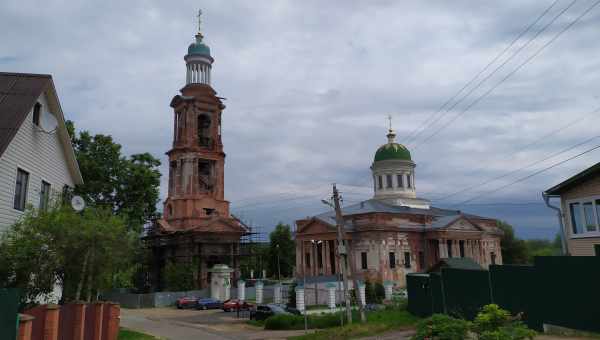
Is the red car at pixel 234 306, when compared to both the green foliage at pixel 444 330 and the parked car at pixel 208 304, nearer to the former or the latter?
the parked car at pixel 208 304

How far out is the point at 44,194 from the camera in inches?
827

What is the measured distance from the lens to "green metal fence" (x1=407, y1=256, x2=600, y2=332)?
12.6 meters

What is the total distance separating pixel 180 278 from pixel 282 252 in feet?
110

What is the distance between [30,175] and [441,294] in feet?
59.7

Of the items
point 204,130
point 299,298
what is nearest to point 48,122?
point 299,298

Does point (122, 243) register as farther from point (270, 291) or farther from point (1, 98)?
point (270, 291)

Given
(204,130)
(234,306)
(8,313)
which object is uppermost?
(204,130)

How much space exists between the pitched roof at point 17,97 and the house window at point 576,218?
72.6 feet

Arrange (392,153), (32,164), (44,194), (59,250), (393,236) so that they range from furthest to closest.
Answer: (392,153) → (393,236) → (44,194) → (32,164) → (59,250)

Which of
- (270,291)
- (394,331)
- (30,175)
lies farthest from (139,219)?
(394,331)

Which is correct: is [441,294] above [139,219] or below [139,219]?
below

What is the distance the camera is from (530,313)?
48.2 ft

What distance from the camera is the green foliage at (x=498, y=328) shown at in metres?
8.78

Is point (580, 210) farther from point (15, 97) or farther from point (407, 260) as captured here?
point (407, 260)
